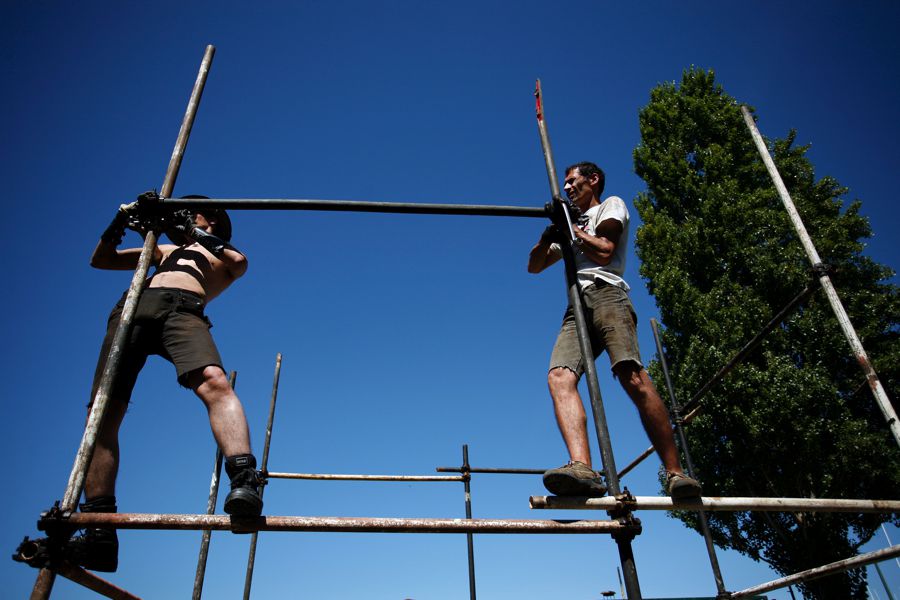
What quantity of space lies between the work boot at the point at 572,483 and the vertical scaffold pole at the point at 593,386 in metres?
0.06

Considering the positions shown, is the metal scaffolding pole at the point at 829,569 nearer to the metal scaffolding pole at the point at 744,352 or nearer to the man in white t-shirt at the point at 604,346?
the man in white t-shirt at the point at 604,346

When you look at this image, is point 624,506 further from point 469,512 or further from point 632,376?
point 469,512

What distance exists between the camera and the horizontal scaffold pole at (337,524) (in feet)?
4.88

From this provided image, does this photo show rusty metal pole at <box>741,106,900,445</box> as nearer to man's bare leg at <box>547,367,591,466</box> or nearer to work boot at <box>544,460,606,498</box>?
man's bare leg at <box>547,367,591,466</box>

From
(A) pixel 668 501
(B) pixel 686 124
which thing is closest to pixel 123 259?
(A) pixel 668 501

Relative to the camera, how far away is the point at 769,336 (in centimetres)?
1132

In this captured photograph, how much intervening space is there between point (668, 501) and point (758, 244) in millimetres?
12644

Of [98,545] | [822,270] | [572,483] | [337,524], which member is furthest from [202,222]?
[822,270]

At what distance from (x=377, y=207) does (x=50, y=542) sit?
1718 millimetres

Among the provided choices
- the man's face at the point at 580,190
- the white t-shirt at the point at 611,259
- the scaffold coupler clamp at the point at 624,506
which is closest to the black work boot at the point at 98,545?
the scaffold coupler clamp at the point at 624,506

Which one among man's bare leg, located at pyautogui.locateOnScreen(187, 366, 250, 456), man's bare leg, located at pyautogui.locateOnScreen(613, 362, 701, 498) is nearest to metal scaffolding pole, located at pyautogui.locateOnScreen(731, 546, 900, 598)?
man's bare leg, located at pyautogui.locateOnScreen(613, 362, 701, 498)

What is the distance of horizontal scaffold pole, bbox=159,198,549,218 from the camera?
2.36 metres

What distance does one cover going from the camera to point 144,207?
2.20 meters

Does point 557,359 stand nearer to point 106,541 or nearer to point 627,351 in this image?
point 627,351
